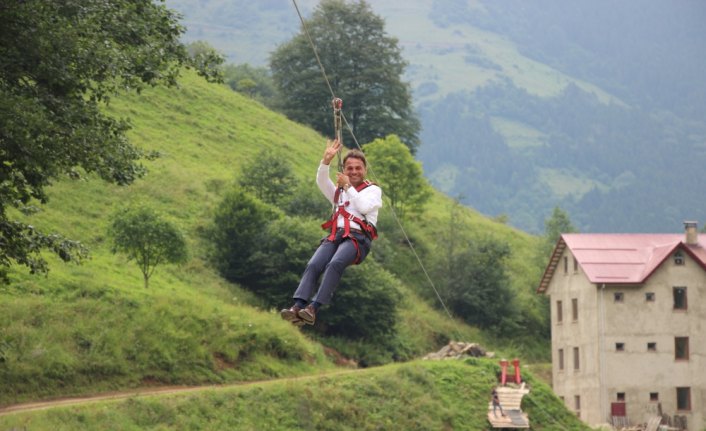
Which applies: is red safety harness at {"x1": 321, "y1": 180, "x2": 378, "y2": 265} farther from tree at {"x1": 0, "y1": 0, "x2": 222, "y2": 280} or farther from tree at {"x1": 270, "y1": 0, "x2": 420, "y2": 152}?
tree at {"x1": 270, "y1": 0, "x2": 420, "y2": 152}

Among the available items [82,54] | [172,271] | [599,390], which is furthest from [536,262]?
[82,54]

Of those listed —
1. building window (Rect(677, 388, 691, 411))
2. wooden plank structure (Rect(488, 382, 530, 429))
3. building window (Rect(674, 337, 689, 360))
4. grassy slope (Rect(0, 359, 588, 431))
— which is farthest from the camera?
building window (Rect(674, 337, 689, 360))

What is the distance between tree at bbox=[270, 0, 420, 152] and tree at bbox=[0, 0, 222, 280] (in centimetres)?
8971

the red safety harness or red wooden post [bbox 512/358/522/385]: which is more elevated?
the red safety harness

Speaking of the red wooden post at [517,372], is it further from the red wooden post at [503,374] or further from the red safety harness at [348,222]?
the red safety harness at [348,222]

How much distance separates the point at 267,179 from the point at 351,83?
48586 millimetres

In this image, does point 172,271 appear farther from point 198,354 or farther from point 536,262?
point 536,262

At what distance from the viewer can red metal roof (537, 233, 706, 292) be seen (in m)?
75.2

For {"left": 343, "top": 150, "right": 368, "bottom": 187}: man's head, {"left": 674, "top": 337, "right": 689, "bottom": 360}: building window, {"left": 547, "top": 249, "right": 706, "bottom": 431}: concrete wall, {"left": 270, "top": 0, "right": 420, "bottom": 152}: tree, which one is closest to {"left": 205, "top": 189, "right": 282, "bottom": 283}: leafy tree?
{"left": 547, "top": 249, "right": 706, "bottom": 431}: concrete wall

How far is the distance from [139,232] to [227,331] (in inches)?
222

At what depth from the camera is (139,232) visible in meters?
52.3

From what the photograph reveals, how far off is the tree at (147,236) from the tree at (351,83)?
66.5 meters

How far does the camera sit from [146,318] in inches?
1893

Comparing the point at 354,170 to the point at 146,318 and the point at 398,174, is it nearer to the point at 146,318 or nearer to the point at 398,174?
the point at 146,318
